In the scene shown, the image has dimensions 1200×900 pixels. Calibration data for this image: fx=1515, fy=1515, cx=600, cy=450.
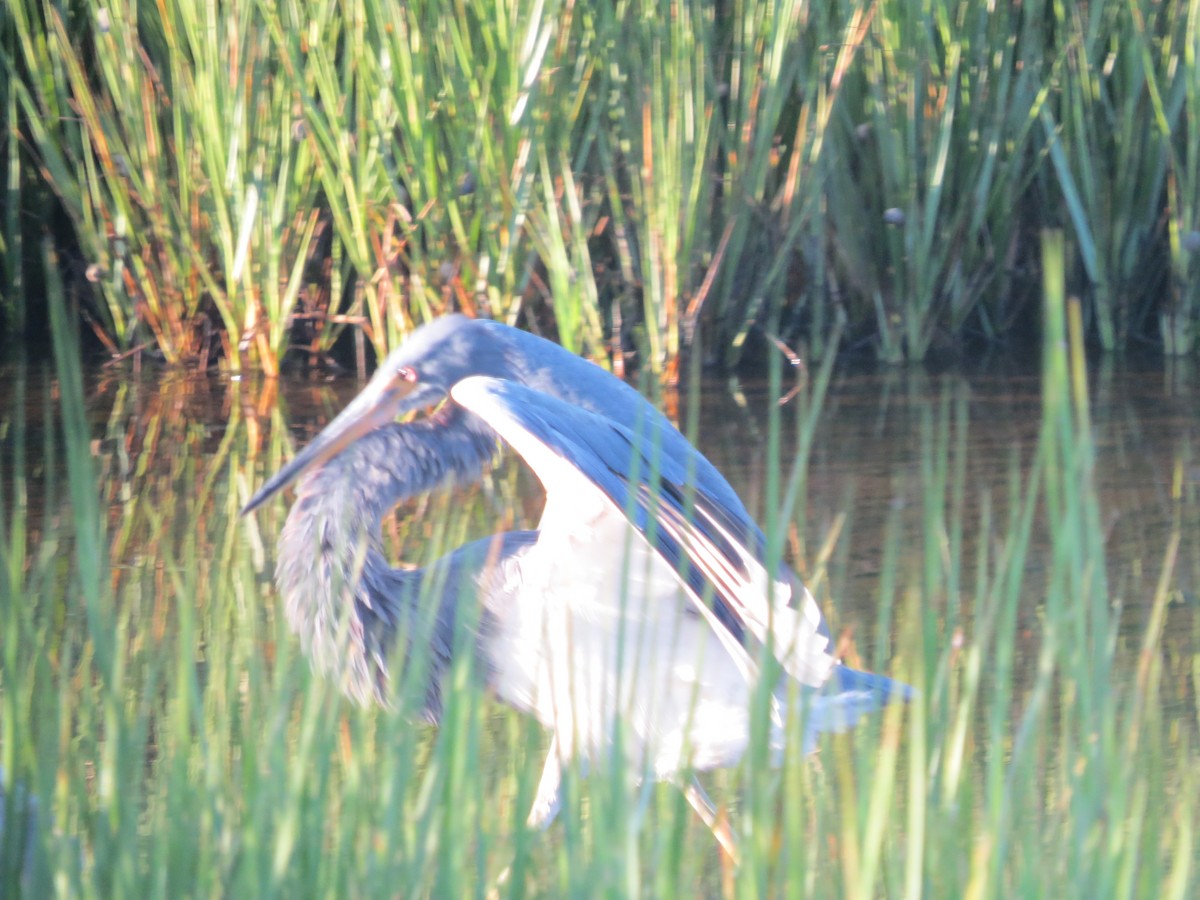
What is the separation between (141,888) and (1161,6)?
3989mm

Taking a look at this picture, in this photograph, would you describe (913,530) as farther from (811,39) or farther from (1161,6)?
(1161,6)

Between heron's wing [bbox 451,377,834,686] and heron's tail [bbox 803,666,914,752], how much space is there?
0.25 feet

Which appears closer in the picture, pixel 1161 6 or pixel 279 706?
pixel 279 706

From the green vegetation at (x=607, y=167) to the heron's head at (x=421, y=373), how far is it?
4.14ft

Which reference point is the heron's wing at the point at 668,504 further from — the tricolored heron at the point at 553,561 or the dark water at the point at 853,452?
the dark water at the point at 853,452

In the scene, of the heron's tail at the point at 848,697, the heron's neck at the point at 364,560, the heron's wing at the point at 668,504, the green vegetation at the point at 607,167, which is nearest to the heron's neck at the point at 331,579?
the heron's neck at the point at 364,560

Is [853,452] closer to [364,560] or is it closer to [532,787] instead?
[364,560]

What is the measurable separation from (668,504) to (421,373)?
0.65 metres

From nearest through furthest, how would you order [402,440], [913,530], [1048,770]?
[1048,770], [402,440], [913,530]

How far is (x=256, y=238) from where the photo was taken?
3.85 metres

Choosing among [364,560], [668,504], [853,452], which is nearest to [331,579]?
[364,560]

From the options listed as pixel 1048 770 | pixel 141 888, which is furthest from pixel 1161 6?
pixel 141 888

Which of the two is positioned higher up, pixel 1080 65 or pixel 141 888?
pixel 1080 65

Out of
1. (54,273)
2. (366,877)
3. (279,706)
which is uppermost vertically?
(54,273)
